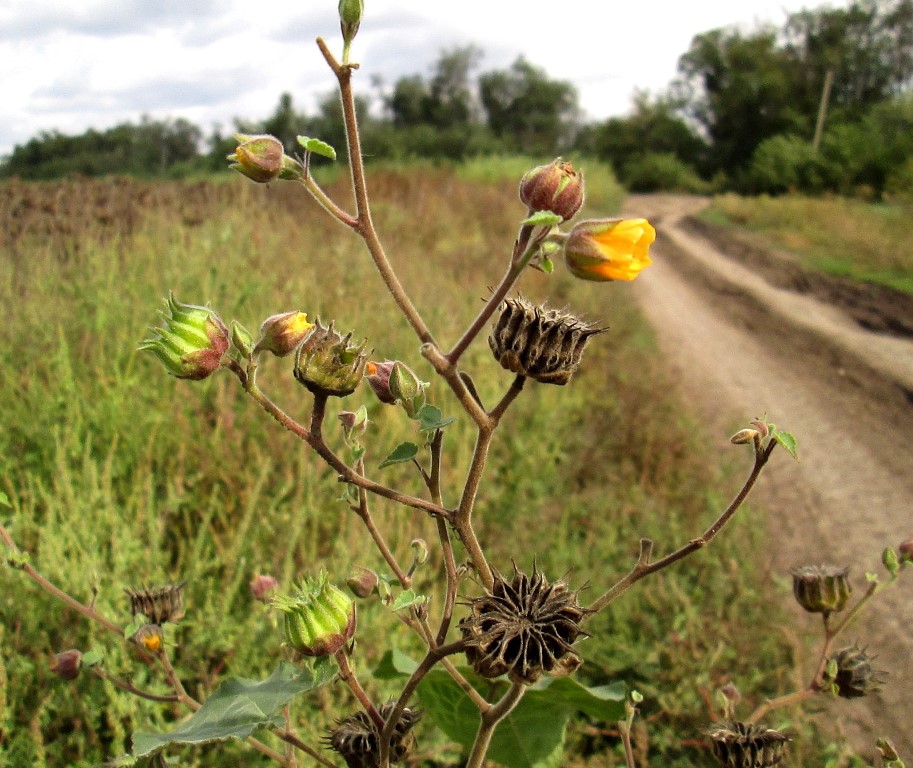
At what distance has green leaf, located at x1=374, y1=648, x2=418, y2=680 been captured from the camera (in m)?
1.37

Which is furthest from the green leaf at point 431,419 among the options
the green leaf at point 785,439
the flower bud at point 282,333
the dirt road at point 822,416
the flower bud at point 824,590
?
the dirt road at point 822,416

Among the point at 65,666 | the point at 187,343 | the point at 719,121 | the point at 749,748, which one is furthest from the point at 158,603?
the point at 719,121

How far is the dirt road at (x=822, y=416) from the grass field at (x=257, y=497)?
0.46m

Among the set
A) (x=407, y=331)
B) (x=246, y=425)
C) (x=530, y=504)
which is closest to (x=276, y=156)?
(x=246, y=425)

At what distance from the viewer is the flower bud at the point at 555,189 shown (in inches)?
36.1

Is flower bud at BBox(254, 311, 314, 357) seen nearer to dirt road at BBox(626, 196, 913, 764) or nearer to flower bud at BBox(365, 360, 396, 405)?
flower bud at BBox(365, 360, 396, 405)

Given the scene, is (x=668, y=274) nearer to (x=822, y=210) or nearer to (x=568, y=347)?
(x=822, y=210)

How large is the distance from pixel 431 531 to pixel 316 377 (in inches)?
107

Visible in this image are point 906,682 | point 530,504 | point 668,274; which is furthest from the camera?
point 668,274

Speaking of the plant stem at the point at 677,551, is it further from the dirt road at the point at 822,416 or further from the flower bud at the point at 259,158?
the dirt road at the point at 822,416

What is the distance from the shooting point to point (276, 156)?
3.30ft

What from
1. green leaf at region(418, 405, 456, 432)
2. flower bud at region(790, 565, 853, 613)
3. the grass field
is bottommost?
the grass field

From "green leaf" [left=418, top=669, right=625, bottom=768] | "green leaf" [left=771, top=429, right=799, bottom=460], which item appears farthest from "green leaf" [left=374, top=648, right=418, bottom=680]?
"green leaf" [left=771, top=429, right=799, bottom=460]

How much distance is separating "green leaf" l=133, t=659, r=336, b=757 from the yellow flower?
0.61 meters
